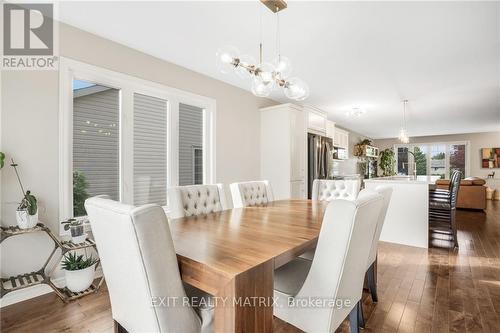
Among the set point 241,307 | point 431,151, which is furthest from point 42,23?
point 431,151

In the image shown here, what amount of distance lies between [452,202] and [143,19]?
4427 mm

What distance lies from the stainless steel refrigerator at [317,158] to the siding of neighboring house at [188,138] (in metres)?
2.07

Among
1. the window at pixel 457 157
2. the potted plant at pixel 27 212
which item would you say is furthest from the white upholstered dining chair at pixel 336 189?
the window at pixel 457 157

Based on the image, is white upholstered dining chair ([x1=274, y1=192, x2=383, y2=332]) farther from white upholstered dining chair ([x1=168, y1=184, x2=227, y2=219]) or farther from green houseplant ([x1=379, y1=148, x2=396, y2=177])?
green houseplant ([x1=379, y1=148, x2=396, y2=177])

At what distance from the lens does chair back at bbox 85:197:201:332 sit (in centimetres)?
88

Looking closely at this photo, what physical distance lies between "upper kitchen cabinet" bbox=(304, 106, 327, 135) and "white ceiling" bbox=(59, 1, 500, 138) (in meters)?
0.63

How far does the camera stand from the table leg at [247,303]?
904 mm

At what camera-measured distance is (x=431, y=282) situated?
7.89 feet

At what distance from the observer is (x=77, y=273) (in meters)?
2.15

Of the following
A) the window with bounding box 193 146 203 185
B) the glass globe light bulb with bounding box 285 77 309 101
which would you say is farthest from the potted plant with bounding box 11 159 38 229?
the glass globe light bulb with bounding box 285 77 309 101

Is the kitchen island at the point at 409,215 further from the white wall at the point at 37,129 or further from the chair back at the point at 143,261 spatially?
the white wall at the point at 37,129

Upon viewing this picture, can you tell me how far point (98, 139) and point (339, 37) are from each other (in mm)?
2761

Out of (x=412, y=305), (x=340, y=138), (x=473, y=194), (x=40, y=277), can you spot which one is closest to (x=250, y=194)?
(x=412, y=305)

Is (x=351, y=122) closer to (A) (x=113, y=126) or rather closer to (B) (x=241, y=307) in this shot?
(A) (x=113, y=126)
